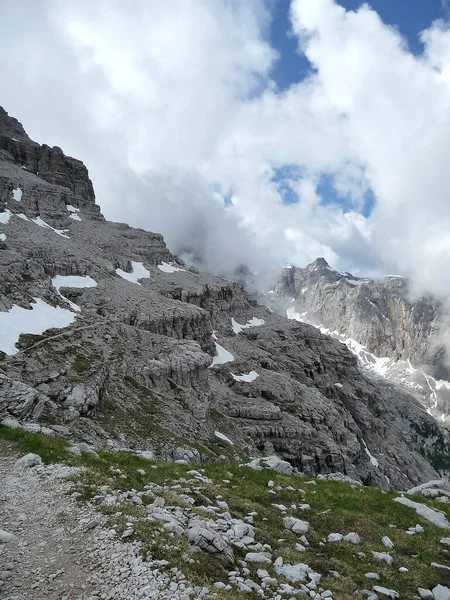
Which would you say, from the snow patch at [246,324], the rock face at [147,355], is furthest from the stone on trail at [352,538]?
the snow patch at [246,324]

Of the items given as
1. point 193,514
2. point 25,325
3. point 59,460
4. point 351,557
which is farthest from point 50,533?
point 25,325

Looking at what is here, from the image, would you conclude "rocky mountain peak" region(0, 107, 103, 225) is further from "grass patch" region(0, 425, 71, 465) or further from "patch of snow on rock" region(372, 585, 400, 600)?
"patch of snow on rock" region(372, 585, 400, 600)

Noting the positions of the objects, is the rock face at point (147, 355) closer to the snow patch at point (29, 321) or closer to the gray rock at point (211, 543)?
the snow patch at point (29, 321)

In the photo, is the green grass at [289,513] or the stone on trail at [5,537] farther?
the green grass at [289,513]

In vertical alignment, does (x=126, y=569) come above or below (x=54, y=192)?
below

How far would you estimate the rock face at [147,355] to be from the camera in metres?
42.8

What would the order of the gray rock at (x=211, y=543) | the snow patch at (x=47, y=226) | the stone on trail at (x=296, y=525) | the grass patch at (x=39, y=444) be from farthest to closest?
the snow patch at (x=47, y=226) → the grass patch at (x=39, y=444) → the stone on trail at (x=296, y=525) → the gray rock at (x=211, y=543)

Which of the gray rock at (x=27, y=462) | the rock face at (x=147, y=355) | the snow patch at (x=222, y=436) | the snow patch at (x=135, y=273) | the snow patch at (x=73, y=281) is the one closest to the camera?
the gray rock at (x=27, y=462)

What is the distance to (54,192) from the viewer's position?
496 ft

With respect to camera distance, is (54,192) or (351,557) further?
(54,192)

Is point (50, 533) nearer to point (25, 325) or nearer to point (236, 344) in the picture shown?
point (25, 325)

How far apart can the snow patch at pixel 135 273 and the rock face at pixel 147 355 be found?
0.76 m

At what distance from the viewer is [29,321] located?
54.0m

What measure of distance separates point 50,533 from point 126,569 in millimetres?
3018
